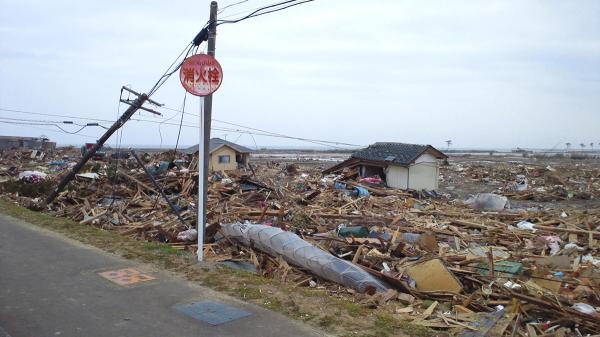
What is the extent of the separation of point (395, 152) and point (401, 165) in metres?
1.95

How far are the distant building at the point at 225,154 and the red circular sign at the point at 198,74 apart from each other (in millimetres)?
22821

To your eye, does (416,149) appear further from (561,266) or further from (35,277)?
(35,277)

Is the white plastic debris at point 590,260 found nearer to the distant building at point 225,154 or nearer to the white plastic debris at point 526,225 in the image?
the white plastic debris at point 526,225

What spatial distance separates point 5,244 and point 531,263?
1009 centimetres

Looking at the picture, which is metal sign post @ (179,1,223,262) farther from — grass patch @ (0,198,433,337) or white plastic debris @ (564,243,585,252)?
white plastic debris @ (564,243,585,252)

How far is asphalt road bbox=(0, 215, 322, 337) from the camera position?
4.42 meters

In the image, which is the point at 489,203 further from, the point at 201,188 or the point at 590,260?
the point at 201,188

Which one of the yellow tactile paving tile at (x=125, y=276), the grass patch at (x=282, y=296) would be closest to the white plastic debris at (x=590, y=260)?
the grass patch at (x=282, y=296)

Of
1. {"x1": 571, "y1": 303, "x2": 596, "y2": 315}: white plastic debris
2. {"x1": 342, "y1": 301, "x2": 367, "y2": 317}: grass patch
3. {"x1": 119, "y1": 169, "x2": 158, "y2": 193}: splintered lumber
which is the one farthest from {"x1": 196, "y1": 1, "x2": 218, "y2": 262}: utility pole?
{"x1": 119, "y1": 169, "x2": 158, "y2": 193}: splintered lumber

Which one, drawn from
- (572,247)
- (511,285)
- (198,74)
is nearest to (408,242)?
(511,285)

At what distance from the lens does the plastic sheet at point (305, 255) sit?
6.69m

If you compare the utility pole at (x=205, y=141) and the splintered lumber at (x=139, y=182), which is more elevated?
the utility pole at (x=205, y=141)


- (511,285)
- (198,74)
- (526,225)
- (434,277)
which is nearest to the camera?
(198,74)

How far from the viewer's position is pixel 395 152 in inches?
1090
